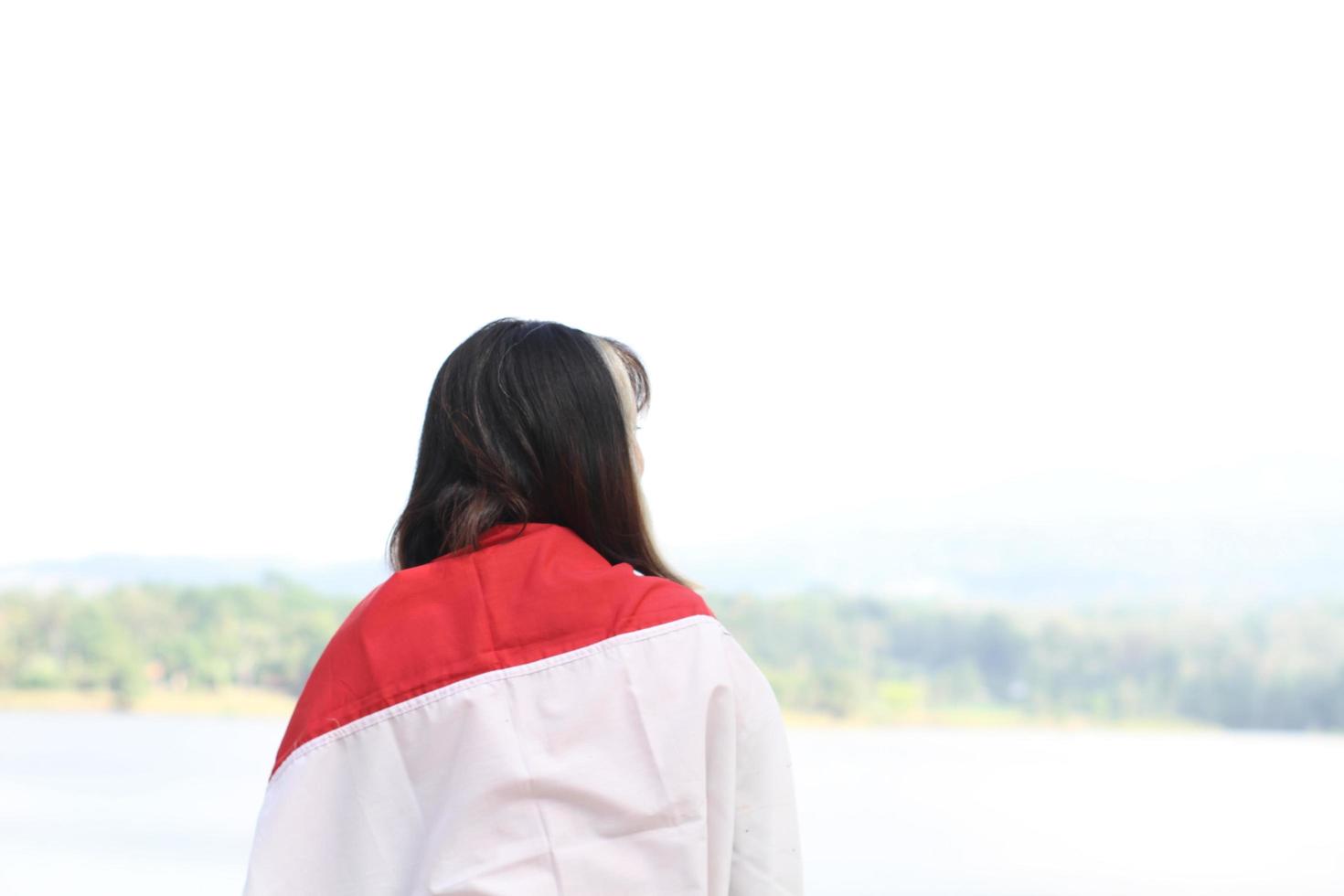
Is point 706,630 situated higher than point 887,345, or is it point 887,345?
point 887,345

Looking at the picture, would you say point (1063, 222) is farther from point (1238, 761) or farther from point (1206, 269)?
point (1238, 761)

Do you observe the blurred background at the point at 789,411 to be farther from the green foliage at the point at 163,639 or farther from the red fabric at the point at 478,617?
the red fabric at the point at 478,617

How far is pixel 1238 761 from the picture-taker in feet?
19.8

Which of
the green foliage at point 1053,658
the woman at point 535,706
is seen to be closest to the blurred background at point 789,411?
the green foliage at point 1053,658

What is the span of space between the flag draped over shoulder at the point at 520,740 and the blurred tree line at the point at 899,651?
5.55m

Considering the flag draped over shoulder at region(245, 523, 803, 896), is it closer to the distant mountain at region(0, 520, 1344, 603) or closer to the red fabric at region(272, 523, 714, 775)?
the red fabric at region(272, 523, 714, 775)

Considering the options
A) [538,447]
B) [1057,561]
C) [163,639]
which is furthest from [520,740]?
[1057,561]

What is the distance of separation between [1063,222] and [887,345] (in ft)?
4.99

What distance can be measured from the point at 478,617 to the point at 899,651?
6.03 metres

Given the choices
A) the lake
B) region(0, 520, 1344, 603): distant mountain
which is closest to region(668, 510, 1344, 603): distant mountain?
region(0, 520, 1344, 603): distant mountain

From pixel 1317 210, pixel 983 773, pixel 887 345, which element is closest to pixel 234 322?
pixel 887 345

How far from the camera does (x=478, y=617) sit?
36.9 inches

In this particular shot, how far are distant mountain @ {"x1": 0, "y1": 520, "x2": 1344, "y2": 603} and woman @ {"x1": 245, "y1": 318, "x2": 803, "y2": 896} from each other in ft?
19.5

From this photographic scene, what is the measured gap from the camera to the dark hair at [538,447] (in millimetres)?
979
